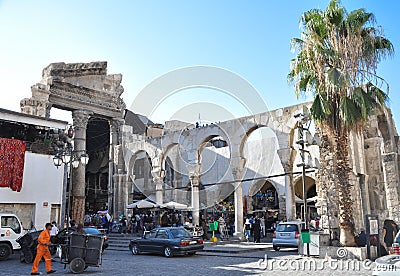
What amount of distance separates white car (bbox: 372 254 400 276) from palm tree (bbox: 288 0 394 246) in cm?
509

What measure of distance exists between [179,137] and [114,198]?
8.41m

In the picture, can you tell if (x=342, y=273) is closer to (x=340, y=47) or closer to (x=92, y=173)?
(x=340, y=47)

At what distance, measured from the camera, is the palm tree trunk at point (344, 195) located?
12.7 m

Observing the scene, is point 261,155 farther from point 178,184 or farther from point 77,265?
point 77,265

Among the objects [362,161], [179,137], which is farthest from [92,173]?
[362,161]

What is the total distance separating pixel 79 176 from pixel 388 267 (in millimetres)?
24915

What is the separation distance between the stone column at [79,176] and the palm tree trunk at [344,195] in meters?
19.9

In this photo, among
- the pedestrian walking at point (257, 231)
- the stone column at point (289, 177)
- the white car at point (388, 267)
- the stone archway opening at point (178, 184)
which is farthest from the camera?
the stone archway opening at point (178, 184)

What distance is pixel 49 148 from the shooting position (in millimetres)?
20938

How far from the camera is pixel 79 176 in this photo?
28875 mm

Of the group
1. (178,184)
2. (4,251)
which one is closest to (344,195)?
(4,251)

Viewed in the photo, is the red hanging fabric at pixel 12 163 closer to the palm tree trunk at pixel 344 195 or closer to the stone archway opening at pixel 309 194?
the palm tree trunk at pixel 344 195

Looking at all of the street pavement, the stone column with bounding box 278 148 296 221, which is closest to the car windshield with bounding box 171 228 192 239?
the street pavement

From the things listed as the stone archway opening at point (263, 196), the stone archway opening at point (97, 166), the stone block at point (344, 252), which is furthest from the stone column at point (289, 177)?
the stone archway opening at point (97, 166)
